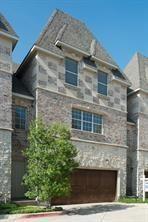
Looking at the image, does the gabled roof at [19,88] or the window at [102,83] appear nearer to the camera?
the gabled roof at [19,88]

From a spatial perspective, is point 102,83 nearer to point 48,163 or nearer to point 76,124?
point 76,124

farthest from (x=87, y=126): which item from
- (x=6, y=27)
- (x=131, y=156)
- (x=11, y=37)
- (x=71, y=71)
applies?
(x=6, y=27)

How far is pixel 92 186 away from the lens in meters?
20.6

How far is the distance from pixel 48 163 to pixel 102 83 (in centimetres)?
967

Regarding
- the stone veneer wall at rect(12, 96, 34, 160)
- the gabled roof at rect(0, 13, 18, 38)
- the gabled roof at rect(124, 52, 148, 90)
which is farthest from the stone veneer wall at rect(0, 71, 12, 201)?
the gabled roof at rect(124, 52, 148, 90)

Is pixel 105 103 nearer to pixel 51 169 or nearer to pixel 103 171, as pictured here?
pixel 103 171

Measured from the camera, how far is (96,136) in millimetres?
21125

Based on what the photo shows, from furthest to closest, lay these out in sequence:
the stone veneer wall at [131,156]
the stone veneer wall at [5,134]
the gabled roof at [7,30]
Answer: the stone veneer wall at [131,156] → the gabled roof at [7,30] → the stone veneer wall at [5,134]

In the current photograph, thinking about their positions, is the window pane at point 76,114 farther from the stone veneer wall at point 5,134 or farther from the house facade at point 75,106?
the stone veneer wall at point 5,134

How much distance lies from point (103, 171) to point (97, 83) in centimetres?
675

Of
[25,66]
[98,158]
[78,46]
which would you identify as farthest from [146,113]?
[25,66]

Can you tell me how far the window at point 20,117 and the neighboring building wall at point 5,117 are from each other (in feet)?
5.30

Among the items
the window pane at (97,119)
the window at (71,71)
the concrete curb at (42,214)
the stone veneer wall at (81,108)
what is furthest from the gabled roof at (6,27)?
the concrete curb at (42,214)

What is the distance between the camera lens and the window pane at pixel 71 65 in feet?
66.6
